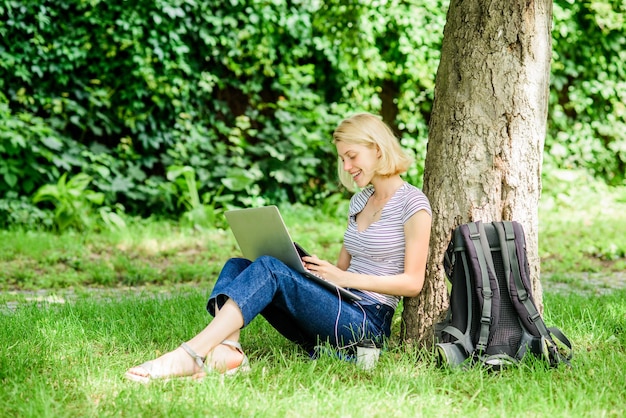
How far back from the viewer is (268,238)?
3.24m

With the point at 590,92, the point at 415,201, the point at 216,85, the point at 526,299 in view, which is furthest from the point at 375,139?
the point at 590,92

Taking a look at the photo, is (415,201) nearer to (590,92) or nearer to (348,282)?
(348,282)

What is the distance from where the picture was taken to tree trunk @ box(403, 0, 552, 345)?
3.35m

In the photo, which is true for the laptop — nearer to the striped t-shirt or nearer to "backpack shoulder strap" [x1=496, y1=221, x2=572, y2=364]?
the striped t-shirt

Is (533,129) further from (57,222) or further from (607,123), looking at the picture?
(607,123)

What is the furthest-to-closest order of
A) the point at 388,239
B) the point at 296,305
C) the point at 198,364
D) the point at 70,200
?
the point at 70,200
the point at 388,239
the point at 296,305
the point at 198,364

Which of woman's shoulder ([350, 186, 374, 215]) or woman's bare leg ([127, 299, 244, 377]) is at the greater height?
woman's shoulder ([350, 186, 374, 215])

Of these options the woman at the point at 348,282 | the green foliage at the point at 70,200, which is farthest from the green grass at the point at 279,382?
the green foliage at the point at 70,200

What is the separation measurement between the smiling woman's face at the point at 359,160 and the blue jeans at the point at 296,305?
541 millimetres

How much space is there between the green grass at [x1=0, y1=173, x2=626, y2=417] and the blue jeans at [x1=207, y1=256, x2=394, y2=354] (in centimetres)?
13

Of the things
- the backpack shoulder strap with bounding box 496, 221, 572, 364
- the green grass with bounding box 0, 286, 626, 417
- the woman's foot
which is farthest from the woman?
the backpack shoulder strap with bounding box 496, 221, 572, 364

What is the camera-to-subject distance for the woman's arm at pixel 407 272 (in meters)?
3.19

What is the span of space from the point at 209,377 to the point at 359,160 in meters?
1.15

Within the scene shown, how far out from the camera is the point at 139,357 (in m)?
3.29
